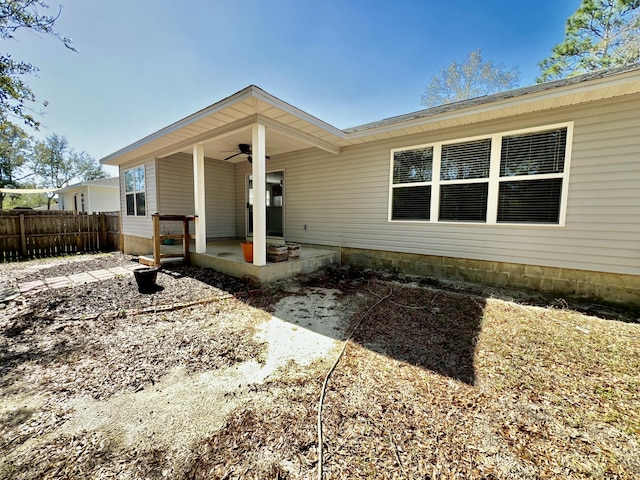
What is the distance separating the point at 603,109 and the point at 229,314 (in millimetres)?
6119

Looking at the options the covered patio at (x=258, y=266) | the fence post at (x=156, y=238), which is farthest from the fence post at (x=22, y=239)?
the fence post at (x=156, y=238)

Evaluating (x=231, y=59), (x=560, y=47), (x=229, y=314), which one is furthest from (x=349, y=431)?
(x=560, y=47)

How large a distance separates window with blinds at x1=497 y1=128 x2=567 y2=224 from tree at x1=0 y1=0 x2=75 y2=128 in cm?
779

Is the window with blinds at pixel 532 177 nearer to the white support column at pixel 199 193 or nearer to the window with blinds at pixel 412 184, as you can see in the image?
the window with blinds at pixel 412 184

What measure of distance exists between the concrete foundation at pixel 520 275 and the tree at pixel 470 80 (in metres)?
14.1

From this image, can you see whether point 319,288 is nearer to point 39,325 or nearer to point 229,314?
point 229,314

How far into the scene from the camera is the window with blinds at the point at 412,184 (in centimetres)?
535

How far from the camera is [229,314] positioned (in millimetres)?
3576

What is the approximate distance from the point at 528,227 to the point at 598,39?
53.4 ft

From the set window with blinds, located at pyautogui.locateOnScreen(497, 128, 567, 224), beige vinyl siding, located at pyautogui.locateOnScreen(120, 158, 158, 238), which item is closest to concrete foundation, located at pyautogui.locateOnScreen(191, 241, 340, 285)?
beige vinyl siding, located at pyautogui.locateOnScreen(120, 158, 158, 238)

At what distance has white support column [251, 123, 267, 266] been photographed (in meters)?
4.43

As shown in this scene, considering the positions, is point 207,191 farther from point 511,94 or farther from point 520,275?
point 520,275

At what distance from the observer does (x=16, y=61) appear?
15.2ft

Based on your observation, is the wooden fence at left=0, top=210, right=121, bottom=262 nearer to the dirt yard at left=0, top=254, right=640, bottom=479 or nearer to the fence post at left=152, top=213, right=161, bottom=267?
the fence post at left=152, top=213, right=161, bottom=267
